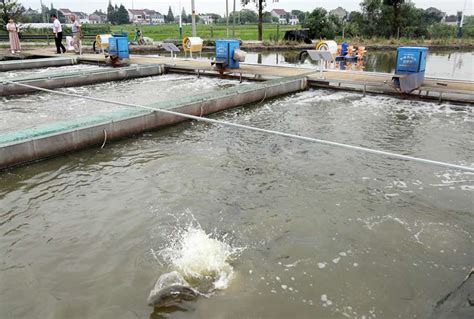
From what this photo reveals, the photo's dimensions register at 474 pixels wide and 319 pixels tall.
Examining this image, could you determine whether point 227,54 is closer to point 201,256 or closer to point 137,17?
point 201,256

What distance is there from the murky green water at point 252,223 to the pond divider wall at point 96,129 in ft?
0.77

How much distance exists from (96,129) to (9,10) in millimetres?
22049

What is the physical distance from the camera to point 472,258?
3.99 metres

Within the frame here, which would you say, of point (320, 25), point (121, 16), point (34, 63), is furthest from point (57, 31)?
point (121, 16)

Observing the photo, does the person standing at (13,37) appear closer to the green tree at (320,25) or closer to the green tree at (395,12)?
the green tree at (320,25)

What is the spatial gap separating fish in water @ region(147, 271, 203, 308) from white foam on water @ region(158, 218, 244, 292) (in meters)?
→ 0.16

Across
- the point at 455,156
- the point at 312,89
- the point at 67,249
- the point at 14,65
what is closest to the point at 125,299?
the point at 67,249

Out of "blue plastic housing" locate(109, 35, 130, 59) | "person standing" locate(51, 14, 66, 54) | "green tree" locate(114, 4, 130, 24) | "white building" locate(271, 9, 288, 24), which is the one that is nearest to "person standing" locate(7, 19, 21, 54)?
"person standing" locate(51, 14, 66, 54)

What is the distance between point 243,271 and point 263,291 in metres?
0.33

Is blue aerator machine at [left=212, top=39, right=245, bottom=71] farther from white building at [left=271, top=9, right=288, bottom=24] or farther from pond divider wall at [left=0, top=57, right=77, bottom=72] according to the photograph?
white building at [left=271, top=9, right=288, bottom=24]

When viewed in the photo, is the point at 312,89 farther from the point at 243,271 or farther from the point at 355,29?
the point at 355,29

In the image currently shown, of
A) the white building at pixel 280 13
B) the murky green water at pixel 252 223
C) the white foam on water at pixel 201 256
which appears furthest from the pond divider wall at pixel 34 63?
the white building at pixel 280 13

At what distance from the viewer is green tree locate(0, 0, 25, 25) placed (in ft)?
Result: 77.5

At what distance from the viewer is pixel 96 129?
7.12 m
